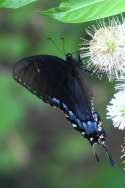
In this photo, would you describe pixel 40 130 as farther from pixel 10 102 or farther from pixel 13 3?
pixel 13 3

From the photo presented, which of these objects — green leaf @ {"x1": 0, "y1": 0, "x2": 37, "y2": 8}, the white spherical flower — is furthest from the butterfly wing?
green leaf @ {"x1": 0, "y1": 0, "x2": 37, "y2": 8}

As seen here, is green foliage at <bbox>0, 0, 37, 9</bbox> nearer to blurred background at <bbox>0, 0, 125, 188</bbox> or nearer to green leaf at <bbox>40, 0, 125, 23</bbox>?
green leaf at <bbox>40, 0, 125, 23</bbox>

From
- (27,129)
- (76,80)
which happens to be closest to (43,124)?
(27,129)

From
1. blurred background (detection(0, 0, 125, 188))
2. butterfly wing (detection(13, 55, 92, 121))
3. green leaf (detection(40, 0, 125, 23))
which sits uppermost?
green leaf (detection(40, 0, 125, 23))

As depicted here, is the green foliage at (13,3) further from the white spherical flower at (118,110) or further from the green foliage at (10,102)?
the green foliage at (10,102)

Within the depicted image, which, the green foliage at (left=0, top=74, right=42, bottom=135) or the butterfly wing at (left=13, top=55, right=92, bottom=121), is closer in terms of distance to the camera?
the butterfly wing at (left=13, top=55, right=92, bottom=121)

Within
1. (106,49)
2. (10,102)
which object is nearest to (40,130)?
(10,102)
